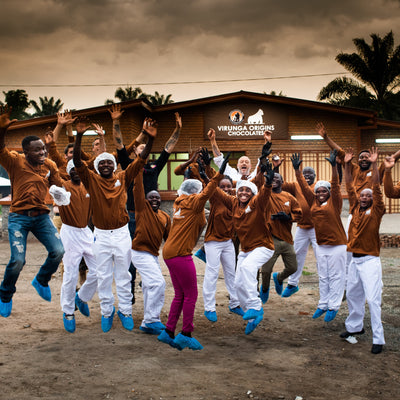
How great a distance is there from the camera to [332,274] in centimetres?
752

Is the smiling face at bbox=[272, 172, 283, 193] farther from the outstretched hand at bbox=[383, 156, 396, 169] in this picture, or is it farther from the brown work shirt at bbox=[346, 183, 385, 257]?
the brown work shirt at bbox=[346, 183, 385, 257]

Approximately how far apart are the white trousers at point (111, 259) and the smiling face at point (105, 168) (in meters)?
0.74

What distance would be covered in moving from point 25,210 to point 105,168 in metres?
1.21

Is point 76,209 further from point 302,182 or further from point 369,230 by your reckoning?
point 369,230

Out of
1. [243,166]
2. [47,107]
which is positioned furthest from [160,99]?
[243,166]

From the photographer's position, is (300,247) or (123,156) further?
(300,247)

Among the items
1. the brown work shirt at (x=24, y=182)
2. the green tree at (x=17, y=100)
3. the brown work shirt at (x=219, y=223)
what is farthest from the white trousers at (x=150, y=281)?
the green tree at (x=17, y=100)

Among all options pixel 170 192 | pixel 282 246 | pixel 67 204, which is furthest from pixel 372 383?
pixel 170 192

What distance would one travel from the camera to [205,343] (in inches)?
258

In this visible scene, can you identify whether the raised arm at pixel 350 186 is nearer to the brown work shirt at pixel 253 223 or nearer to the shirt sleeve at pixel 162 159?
the brown work shirt at pixel 253 223

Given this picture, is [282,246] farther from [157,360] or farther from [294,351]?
[157,360]

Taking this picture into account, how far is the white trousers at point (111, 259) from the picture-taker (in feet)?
21.1

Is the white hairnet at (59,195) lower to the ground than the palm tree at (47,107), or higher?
lower

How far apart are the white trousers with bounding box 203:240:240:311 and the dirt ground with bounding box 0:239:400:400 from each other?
33 centimetres
